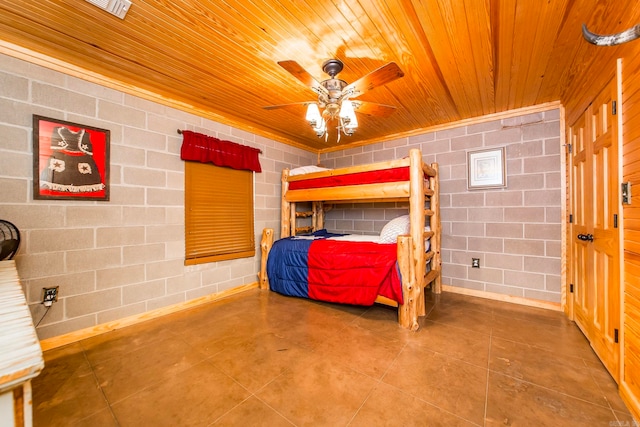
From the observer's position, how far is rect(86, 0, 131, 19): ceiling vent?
1475mm

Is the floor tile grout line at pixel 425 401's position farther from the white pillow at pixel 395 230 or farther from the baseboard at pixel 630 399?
the white pillow at pixel 395 230

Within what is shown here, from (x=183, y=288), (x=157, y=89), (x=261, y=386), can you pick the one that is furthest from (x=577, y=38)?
(x=183, y=288)

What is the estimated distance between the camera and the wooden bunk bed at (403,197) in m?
2.37

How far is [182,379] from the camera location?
Answer: 164 centimetres

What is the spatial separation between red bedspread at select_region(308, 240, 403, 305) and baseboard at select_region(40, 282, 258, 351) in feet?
3.96

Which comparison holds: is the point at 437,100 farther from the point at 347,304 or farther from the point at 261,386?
the point at 261,386

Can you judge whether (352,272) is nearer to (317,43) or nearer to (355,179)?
(355,179)

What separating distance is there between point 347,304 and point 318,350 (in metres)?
1.03

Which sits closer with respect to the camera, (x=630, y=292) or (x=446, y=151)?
(x=630, y=292)

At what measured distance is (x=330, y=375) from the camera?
166 centimetres

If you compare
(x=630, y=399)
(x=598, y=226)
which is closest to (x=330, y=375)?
(x=630, y=399)

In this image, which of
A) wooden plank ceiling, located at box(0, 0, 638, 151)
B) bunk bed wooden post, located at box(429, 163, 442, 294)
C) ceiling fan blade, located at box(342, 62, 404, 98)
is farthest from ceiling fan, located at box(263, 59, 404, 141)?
bunk bed wooden post, located at box(429, 163, 442, 294)

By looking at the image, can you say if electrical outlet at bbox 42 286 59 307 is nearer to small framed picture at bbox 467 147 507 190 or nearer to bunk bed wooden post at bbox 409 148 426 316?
bunk bed wooden post at bbox 409 148 426 316

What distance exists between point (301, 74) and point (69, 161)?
6.82 ft
